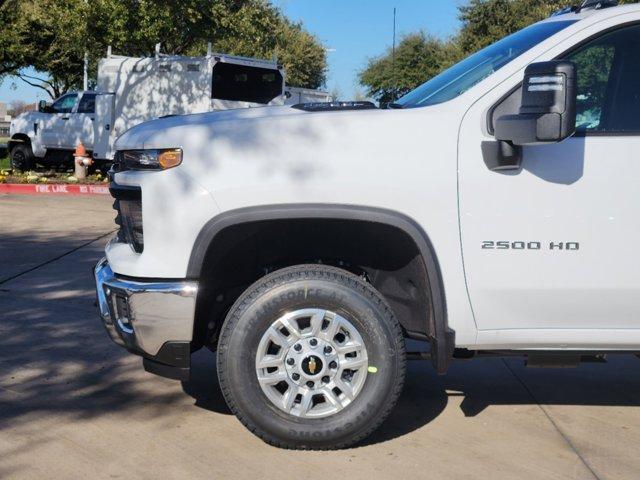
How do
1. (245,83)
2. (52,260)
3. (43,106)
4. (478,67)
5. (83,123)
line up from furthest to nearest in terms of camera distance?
(43,106)
(83,123)
(245,83)
(52,260)
(478,67)

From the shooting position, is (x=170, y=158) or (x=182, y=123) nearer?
(x=170, y=158)

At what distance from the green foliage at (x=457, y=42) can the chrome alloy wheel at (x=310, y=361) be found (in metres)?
24.4

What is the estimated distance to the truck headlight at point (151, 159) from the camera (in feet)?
14.1

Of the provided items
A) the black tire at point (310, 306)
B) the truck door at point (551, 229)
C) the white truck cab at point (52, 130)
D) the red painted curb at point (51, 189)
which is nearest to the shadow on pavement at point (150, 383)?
the black tire at point (310, 306)

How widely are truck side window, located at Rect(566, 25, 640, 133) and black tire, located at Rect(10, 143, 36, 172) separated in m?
19.8

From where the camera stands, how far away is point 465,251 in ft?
13.9

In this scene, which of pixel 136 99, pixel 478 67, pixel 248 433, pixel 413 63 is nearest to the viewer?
pixel 248 433

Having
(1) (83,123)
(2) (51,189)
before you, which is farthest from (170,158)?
(1) (83,123)

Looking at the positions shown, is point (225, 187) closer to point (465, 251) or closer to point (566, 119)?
point (465, 251)

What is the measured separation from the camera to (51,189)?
16547 millimetres

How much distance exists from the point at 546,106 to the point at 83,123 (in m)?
18.9

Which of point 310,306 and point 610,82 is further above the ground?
point 610,82

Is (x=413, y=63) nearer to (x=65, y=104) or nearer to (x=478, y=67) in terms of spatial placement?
(x=65, y=104)

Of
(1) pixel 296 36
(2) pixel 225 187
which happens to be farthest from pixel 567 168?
(1) pixel 296 36
